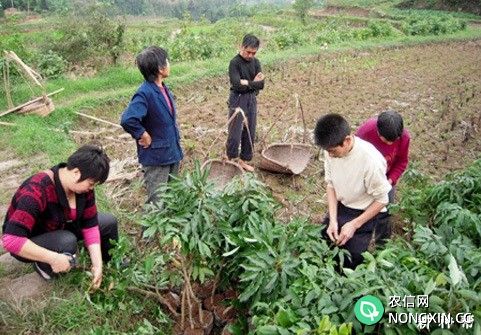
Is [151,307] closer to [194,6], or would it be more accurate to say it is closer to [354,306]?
[354,306]

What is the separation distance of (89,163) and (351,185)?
65.2 inches

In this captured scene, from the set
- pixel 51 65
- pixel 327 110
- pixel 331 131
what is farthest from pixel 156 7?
pixel 331 131

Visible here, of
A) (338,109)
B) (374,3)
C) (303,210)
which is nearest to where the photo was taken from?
(303,210)

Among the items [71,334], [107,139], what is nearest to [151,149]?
[71,334]

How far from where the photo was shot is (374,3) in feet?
108

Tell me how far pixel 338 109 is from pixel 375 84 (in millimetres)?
2166

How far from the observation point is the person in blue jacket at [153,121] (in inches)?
121

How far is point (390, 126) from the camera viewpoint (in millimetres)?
2939

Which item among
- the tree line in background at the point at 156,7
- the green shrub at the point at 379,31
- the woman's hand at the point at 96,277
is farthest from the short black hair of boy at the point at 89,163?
the tree line in background at the point at 156,7

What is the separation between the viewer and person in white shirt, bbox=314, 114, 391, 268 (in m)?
2.45

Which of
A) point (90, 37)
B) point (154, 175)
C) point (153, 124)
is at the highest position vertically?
point (90, 37)

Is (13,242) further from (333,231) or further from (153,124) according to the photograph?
(333,231)

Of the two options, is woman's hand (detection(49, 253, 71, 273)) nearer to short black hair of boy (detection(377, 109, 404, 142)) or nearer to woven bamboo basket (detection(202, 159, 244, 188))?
woven bamboo basket (detection(202, 159, 244, 188))

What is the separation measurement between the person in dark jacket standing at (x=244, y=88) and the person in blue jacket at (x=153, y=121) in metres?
1.23
